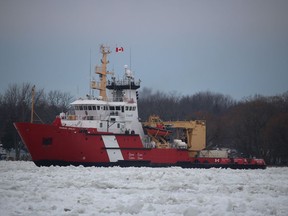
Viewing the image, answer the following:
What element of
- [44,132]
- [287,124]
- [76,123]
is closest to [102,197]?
[44,132]

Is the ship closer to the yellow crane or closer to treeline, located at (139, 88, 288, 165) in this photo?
the yellow crane

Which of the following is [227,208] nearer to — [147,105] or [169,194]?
[169,194]

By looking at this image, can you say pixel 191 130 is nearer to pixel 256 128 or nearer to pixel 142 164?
pixel 142 164

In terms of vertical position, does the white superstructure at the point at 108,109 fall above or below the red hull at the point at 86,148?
above

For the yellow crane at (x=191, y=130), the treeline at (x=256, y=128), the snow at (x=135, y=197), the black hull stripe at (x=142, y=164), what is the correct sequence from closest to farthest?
the snow at (x=135, y=197) < the black hull stripe at (x=142, y=164) < the yellow crane at (x=191, y=130) < the treeline at (x=256, y=128)

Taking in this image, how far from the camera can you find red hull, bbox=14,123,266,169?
35.4 metres

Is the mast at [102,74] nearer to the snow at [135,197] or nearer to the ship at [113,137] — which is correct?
the ship at [113,137]

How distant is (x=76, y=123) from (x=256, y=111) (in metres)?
32.4

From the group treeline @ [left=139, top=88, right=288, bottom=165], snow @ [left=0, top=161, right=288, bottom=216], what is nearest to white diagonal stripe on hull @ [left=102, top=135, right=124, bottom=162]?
snow @ [left=0, top=161, right=288, bottom=216]

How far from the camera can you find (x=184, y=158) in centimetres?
4216

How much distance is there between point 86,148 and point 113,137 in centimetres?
217

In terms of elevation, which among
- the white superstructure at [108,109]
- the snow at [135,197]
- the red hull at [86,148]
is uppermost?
the white superstructure at [108,109]

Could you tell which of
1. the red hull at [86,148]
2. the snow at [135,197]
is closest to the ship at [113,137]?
the red hull at [86,148]

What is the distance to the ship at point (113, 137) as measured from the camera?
35.6 m
